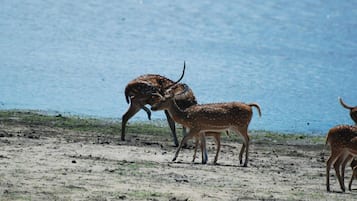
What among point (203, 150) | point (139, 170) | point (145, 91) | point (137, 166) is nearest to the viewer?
point (139, 170)

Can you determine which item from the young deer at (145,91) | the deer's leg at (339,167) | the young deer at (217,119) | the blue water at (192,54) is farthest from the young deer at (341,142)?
the blue water at (192,54)

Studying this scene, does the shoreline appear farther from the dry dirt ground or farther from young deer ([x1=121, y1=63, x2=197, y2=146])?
young deer ([x1=121, y1=63, x2=197, y2=146])

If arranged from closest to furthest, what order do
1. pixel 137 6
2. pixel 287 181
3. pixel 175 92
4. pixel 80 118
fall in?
pixel 287 181, pixel 175 92, pixel 80 118, pixel 137 6

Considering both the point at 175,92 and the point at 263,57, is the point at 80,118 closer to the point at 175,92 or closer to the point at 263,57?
the point at 175,92

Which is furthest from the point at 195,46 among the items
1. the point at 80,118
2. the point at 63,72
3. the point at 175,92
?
the point at 175,92

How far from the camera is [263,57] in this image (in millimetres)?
34031

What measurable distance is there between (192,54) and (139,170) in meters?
19.1

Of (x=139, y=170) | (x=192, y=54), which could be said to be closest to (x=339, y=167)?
(x=139, y=170)

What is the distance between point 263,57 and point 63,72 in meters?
7.97

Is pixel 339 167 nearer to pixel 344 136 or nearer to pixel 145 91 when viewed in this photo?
pixel 344 136

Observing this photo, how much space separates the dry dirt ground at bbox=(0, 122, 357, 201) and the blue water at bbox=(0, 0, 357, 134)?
4090 millimetres

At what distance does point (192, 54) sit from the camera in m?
33.8

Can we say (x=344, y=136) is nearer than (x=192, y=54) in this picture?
Yes

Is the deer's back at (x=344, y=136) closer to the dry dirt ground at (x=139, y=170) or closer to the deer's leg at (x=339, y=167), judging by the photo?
the deer's leg at (x=339, y=167)
